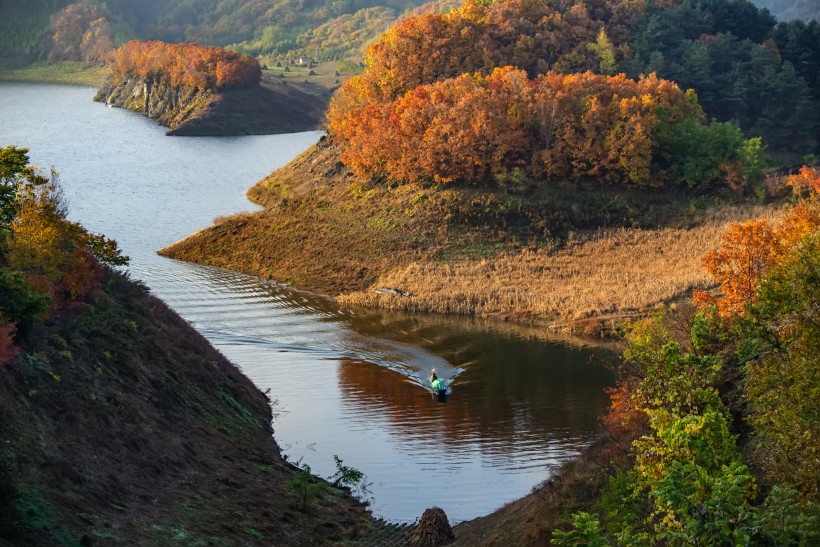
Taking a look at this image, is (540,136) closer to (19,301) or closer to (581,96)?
(581,96)

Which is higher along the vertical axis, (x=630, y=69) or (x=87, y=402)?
(x=630, y=69)

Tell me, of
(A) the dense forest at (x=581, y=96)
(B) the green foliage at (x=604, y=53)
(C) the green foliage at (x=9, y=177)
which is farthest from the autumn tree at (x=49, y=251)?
(B) the green foliage at (x=604, y=53)

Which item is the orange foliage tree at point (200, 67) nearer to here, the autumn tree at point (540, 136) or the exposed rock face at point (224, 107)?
the exposed rock face at point (224, 107)

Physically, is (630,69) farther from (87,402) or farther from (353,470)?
(87,402)

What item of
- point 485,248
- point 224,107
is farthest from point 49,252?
point 224,107

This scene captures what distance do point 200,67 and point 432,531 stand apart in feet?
475

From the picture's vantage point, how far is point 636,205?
3022 inches

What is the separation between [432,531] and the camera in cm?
2972

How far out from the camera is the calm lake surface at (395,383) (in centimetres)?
3831

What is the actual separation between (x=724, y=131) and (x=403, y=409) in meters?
46.1

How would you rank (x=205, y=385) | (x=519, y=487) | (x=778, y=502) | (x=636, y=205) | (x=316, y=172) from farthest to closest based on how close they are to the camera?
(x=316, y=172) < (x=636, y=205) < (x=205, y=385) < (x=519, y=487) < (x=778, y=502)

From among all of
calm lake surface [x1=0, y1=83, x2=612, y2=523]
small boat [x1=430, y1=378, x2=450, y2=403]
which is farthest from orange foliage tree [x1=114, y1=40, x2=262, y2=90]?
small boat [x1=430, y1=378, x2=450, y2=403]

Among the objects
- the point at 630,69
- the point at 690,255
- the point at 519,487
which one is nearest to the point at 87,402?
the point at 519,487

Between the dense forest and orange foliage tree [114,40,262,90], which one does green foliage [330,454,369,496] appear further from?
orange foliage tree [114,40,262,90]
